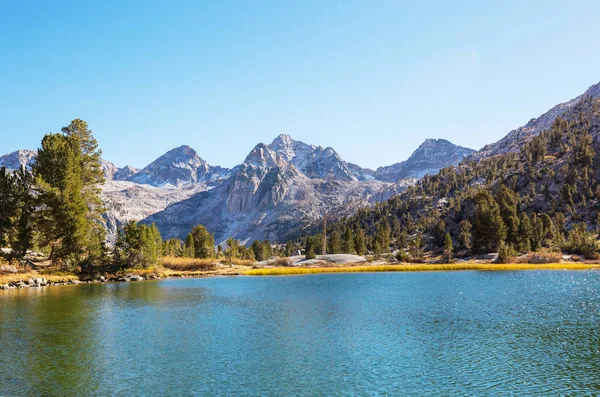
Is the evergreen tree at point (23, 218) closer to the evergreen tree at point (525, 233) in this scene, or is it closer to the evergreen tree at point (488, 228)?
the evergreen tree at point (488, 228)

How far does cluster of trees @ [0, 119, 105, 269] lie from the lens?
86062mm

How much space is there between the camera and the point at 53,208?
86.3m

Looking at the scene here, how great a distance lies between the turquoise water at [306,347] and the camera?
23.4m

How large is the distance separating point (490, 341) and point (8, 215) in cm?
9300

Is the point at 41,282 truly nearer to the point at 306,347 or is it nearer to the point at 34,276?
the point at 34,276

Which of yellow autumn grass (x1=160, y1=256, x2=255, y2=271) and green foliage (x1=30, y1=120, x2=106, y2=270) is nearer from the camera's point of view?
green foliage (x1=30, y1=120, x2=106, y2=270)

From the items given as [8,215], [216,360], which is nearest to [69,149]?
[8,215]

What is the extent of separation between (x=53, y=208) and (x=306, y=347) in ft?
247

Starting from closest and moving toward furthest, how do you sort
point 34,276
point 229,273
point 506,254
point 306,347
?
point 306,347
point 34,276
point 229,273
point 506,254

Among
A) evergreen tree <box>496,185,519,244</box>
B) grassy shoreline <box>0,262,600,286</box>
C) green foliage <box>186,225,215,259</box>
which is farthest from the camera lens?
green foliage <box>186,225,215,259</box>

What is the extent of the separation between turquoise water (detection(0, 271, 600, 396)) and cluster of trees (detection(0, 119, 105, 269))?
35.1 m

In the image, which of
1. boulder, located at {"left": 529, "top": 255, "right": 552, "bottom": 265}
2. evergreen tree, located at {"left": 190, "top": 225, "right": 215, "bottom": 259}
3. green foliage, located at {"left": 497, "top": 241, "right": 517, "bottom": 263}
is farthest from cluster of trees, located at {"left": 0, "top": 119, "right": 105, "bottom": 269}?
boulder, located at {"left": 529, "top": 255, "right": 552, "bottom": 265}

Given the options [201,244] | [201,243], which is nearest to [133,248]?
[201,244]

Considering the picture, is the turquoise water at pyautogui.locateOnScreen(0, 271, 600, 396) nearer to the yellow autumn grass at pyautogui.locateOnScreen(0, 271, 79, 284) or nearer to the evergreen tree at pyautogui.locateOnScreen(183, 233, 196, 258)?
the yellow autumn grass at pyautogui.locateOnScreen(0, 271, 79, 284)
